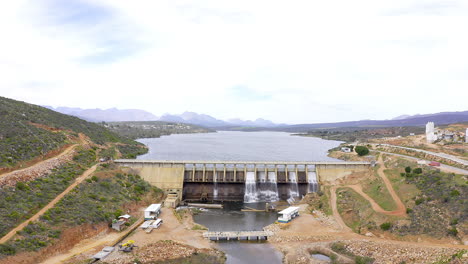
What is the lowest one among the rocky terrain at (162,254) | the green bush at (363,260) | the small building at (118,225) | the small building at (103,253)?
the rocky terrain at (162,254)

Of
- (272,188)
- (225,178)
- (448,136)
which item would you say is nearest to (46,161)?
(225,178)

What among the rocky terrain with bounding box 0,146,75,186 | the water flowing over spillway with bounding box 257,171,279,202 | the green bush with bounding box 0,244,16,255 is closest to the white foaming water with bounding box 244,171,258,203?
the water flowing over spillway with bounding box 257,171,279,202

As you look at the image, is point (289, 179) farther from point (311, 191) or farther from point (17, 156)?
point (17, 156)

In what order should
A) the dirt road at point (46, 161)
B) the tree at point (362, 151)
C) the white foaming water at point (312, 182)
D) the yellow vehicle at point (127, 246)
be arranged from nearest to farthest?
the yellow vehicle at point (127, 246) → the dirt road at point (46, 161) → the white foaming water at point (312, 182) → the tree at point (362, 151)

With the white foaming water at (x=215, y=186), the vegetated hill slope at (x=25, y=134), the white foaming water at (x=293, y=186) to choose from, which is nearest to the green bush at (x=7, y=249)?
the vegetated hill slope at (x=25, y=134)

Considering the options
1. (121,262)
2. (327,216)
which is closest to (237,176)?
(327,216)

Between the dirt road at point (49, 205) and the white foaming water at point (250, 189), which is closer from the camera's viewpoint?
the dirt road at point (49, 205)

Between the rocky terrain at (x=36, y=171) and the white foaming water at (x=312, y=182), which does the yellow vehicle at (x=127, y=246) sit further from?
the white foaming water at (x=312, y=182)
